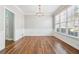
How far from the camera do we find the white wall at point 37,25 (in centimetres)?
1339

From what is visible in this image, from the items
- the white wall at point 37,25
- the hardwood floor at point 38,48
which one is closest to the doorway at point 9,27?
the hardwood floor at point 38,48

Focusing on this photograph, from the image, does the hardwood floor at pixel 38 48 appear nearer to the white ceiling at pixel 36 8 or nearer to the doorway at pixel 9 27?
the doorway at pixel 9 27

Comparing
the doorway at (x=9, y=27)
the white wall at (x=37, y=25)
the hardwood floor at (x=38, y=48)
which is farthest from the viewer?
the white wall at (x=37, y=25)

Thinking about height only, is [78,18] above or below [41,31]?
above

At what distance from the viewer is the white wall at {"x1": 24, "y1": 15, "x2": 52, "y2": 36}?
13391mm

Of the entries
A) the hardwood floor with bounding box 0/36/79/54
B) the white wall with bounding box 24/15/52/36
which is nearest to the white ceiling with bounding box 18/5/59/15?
the white wall with bounding box 24/15/52/36

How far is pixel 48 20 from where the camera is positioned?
1338cm

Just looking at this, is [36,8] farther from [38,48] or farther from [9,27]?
[38,48]

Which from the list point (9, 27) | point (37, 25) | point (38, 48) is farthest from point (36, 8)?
point (38, 48)

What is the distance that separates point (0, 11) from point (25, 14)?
312 inches

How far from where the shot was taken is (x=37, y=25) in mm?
13492
